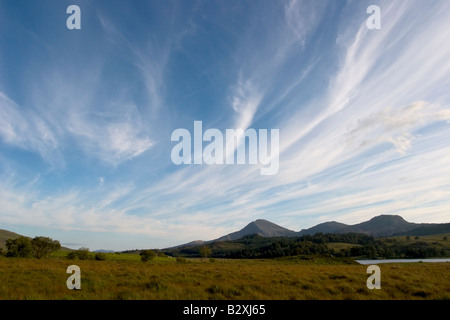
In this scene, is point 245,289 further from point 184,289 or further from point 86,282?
point 86,282

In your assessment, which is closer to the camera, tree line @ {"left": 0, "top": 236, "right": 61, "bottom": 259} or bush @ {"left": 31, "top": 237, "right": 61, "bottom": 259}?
tree line @ {"left": 0, "top": 236, "right": 61, "bottom": 259}

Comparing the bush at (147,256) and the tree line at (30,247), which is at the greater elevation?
the tree line at (30,247)

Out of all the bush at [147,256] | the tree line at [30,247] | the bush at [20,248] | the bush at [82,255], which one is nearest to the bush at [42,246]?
the tree line at [30,247]

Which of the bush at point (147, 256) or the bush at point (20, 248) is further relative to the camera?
the bush at point (147, 256)

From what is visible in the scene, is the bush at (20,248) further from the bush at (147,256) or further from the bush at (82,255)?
the bush at (147,256)

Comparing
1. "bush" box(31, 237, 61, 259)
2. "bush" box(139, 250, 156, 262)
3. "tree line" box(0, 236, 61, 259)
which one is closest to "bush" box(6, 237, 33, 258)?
"tree line" box(0, 236, 61, 259)

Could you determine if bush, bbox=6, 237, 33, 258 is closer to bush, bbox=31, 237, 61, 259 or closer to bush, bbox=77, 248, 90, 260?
bush, bbox=31, 237, 61, 259

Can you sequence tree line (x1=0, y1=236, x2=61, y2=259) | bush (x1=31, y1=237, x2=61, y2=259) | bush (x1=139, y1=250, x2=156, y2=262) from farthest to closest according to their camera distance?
bush (x1=139, y1=250, x2=156, y2=262), bush (x1=31, y1=237, x2=61, y2=259), tree line (x1=0, y1=236, x2=61, y2=259)

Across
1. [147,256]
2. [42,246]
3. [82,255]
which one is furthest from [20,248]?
[147,256]

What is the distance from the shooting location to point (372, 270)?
19.6 m

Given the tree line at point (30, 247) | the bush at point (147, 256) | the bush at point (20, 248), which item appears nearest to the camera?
the bush at point (20, 248)

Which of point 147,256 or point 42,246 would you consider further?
point 147,256

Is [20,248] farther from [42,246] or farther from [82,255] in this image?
[82,255]
